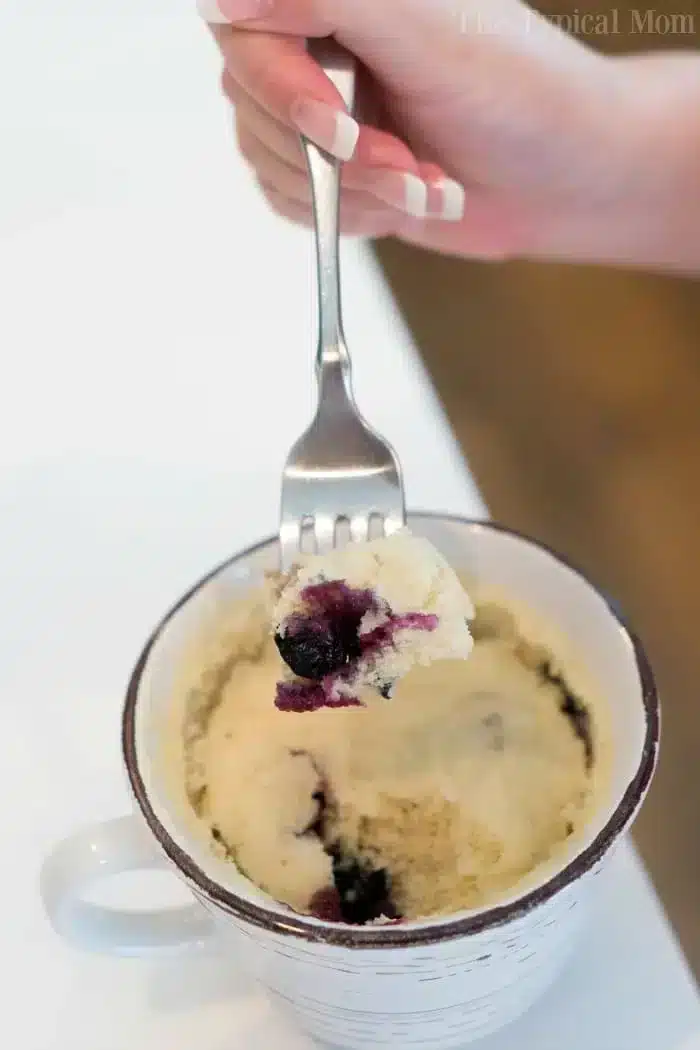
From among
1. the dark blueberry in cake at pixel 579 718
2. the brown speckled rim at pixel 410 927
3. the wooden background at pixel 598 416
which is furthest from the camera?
the wooden background at pixel 598 416

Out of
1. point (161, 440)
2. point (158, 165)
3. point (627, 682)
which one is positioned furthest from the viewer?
point (158, 165)

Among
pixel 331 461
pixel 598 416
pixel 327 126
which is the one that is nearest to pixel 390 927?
pixel 331 461

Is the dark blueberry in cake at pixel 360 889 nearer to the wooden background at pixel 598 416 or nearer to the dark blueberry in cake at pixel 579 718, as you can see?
the dark blueberry in cake at pixel 579 718

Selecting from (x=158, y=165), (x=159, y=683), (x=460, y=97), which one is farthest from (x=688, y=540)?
(x=158, y=165)

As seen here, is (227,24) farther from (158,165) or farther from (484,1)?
(158,165)

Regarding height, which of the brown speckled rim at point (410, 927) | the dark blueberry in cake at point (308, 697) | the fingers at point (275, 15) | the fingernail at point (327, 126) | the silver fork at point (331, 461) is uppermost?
the fingers at point (275, 15)

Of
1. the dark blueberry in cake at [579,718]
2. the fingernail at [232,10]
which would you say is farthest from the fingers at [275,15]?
the dark blueberry in cake at [579,718]

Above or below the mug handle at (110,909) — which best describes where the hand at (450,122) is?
above
